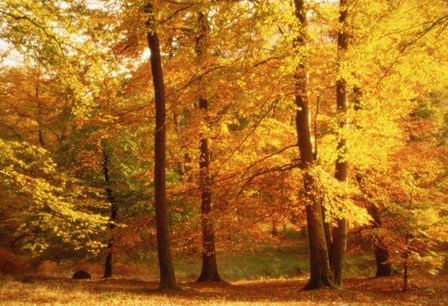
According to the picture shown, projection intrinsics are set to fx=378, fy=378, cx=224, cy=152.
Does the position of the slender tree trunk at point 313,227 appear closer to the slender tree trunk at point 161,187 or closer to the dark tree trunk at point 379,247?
the dark tree trunk at point 379,247

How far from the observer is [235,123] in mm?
12703

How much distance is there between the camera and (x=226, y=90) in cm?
1351

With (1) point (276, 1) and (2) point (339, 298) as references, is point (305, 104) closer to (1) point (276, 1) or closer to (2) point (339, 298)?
(1) point (276, 1)

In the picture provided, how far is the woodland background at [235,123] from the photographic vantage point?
8.95 m

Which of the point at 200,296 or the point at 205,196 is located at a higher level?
the point at 205,196

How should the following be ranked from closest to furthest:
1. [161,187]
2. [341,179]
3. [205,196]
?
[161,187]
[341,179]
[205,196]

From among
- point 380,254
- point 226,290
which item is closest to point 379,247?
point 380,254

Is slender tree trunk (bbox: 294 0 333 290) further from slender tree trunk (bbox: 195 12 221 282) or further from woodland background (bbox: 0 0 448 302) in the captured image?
slender tree trunk (bbox: 195 12 221 282)

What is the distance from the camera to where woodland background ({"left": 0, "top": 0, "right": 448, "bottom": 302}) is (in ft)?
29.3

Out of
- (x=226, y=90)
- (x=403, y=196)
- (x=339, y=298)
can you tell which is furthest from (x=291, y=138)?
(x=339, y=298)

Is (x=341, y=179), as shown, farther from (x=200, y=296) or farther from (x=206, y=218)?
(x=200, y=296)

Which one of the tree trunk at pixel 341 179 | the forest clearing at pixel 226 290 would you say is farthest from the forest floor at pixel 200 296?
the tree trunk at pixel 341 179

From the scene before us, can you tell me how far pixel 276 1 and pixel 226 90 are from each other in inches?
222

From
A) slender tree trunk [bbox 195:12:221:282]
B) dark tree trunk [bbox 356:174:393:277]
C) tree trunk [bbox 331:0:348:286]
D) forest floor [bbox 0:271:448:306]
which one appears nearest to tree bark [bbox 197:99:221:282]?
slender tree trunk [bbox 195:12:221:282]
